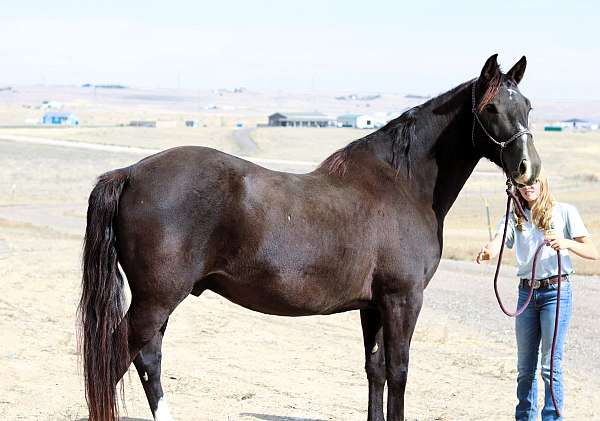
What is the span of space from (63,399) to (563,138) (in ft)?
285

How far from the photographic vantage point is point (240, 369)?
350 inches

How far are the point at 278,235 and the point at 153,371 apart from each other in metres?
1.29

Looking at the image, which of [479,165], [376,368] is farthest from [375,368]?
[479,165]

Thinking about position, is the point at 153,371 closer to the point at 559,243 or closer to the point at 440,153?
the point at 440,153

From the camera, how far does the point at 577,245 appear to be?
20.5 ft

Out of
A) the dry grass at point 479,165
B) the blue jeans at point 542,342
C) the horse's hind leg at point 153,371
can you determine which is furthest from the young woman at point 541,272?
the dry grass at point 479,165

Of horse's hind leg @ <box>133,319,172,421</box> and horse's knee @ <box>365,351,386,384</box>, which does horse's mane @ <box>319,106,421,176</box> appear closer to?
horse's knee @ <box>365,351,386,384</box>

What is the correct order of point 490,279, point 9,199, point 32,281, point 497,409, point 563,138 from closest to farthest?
point 497,409 < point 32,281 < point 490,279 < point 9,199 < point 563,138

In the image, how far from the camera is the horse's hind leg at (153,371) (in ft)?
18.7

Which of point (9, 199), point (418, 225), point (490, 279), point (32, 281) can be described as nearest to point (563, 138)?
point (9, 199)

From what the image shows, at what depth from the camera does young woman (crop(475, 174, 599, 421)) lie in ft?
20.6

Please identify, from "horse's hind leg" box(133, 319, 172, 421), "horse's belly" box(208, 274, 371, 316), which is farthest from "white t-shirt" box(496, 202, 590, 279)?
"horse's hind leg" box(133, 319, 172, 421)

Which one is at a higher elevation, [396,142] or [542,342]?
[396,142]

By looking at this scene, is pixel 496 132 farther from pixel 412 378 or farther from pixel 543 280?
pixel 412 378
